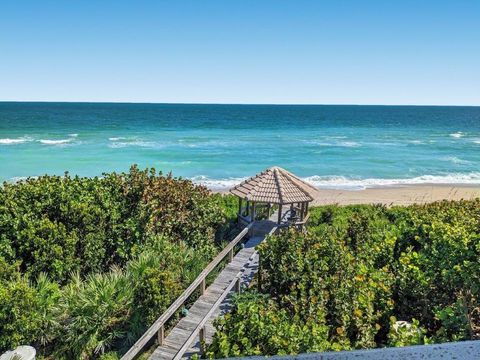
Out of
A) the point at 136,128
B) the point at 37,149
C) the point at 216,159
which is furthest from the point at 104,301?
the point at 136,128

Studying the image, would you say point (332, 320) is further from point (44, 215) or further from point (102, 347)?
point (44, 215)

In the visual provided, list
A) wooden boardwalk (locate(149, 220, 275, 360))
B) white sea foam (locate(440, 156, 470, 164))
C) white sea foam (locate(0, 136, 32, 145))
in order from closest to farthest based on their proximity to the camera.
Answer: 1. wooden boardwalk (locate(149, 220, 275, 360))
2. white sea foam (locate(440, 156, 470, 164))
3. white sea foam (locate(0, 136, 32, 145))

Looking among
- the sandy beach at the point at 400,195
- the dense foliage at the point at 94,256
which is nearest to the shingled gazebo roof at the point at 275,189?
the dense foliage at the point at 94,256

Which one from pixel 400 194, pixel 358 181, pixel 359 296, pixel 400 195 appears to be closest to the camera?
pixel 359 296

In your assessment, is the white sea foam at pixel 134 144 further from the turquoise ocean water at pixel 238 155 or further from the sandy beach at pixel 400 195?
the sandy beach at pixel 400 195

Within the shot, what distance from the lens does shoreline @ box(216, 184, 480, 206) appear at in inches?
1045

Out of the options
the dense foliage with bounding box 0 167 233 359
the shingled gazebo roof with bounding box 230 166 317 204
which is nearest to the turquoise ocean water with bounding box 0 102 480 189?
the shingled gazebo roof with bounding box 230 166 317 204

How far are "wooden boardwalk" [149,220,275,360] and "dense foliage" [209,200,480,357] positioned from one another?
0.83m

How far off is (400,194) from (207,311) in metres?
23.1

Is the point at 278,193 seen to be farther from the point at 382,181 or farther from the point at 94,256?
the point at 382,181

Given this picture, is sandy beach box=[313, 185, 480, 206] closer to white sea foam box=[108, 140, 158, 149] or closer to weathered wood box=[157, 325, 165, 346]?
weathered wood box=[157, 325, 165, 346]

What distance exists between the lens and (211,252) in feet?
43.6

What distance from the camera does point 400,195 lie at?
28547 millimetres

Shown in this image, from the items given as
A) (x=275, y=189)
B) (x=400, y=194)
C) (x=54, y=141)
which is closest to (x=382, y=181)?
(x=400, y=194)
